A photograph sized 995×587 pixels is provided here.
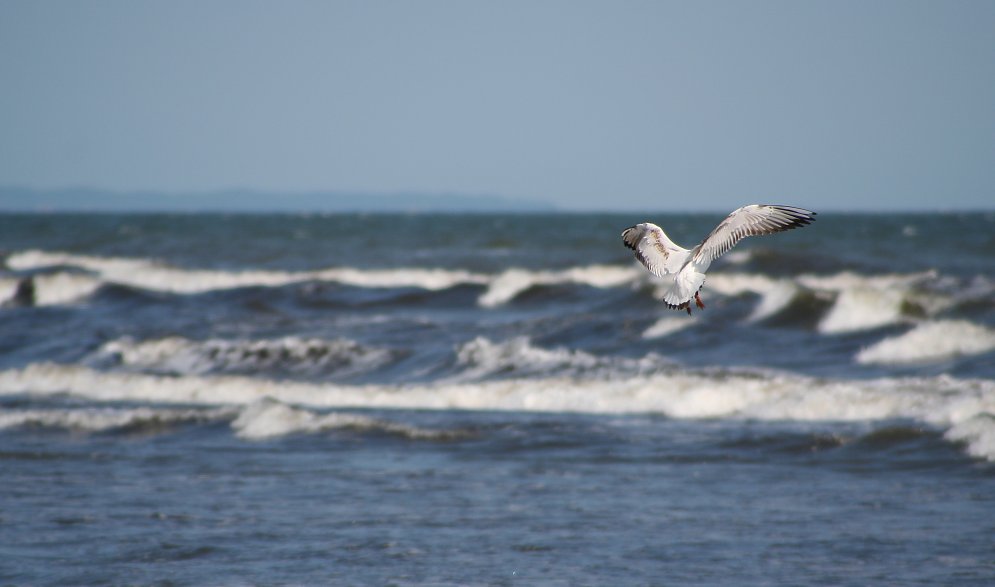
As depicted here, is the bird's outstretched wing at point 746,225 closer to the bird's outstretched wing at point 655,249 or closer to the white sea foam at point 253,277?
the bird's outstretched wing at point 655,249

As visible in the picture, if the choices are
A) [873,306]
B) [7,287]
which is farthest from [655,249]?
[7,287]

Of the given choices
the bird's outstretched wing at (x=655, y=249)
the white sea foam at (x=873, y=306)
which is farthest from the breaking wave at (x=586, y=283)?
the bird's outstretched wing at (x=655, y=249)

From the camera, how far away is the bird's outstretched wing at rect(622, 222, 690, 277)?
8.61m

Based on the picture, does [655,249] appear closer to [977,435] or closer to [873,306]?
[977,435]

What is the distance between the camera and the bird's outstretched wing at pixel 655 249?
861 centimetres

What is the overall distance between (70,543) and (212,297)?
2036 centimetres

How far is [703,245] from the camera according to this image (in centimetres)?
805

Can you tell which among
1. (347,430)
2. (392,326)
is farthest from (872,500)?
(392,326)

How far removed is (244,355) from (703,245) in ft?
46.4

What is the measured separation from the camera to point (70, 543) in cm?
949

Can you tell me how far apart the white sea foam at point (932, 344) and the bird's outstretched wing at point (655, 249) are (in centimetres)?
997

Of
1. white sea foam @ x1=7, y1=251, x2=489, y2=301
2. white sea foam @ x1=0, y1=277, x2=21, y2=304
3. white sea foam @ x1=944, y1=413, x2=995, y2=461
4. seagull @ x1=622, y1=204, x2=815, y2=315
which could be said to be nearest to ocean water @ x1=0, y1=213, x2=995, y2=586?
white sea foam @ x1=944, y1=413, x2=995, y2=461

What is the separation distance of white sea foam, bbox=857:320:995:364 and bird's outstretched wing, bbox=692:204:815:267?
34.7ft

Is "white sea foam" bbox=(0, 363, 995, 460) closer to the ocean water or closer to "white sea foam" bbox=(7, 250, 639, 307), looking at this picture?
the ocean water
